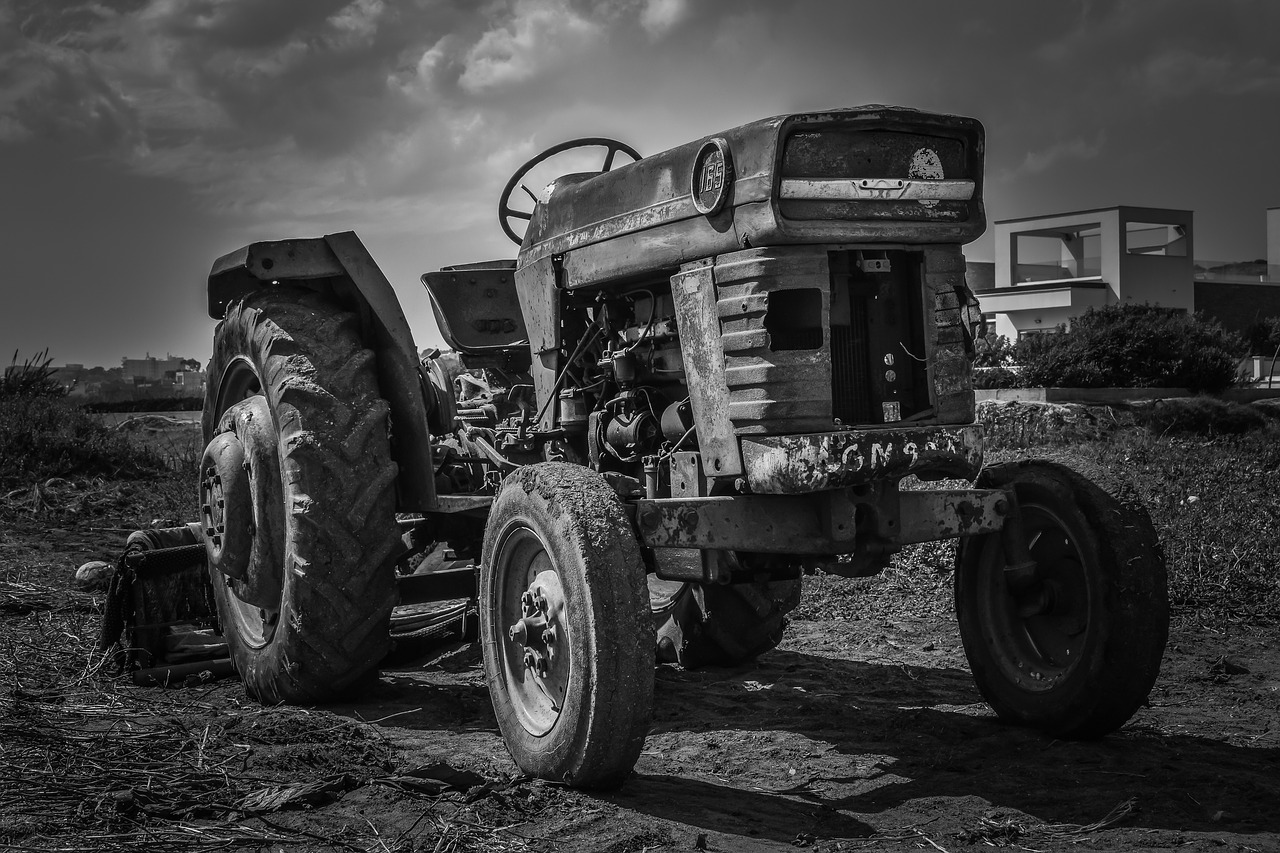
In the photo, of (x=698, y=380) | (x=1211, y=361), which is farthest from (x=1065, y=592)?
(x=1211, y=361)

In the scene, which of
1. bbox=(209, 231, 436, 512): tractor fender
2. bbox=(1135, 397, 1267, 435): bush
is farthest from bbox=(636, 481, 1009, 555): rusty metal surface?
bbox=(1135, 397, 1267, 435): bush

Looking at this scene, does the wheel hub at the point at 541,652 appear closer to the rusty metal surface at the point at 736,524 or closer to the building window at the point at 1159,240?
the rusty metal surface at the point at 736,524

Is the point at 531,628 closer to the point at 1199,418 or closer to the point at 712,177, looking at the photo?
the point at 712,177

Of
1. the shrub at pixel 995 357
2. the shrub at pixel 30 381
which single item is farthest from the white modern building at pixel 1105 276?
the shrub at pixel 30 381

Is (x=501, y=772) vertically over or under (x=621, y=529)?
under

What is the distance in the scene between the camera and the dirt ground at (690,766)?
→ 3.57 meters

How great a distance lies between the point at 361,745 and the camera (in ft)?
15.1

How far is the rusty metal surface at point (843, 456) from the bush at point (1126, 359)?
14297 millimetres

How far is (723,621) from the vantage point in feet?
19.8

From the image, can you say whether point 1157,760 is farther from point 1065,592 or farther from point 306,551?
point 306,551

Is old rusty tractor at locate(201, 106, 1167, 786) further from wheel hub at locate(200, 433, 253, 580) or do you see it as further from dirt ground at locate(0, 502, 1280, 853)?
dirt ground at locate(0, 502, 1280, 853)

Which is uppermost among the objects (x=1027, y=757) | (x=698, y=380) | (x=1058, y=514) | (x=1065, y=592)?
(x=698, y=380)

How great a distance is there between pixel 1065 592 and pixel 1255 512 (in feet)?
14.0

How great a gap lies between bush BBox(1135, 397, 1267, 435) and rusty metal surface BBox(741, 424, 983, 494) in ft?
34.1
